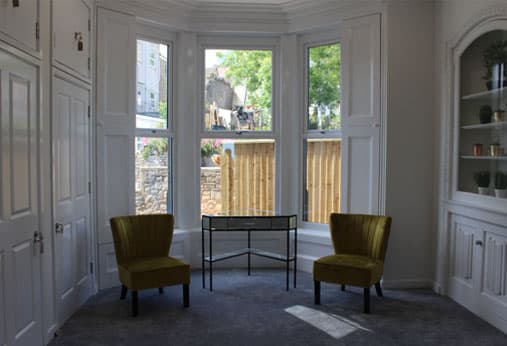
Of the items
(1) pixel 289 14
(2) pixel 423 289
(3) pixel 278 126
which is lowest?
(2) pixel 423 289

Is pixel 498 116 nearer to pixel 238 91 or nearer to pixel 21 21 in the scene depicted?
pixel 238 91

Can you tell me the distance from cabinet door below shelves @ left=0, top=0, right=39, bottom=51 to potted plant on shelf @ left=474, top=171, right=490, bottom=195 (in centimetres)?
352

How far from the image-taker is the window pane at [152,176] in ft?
15.4

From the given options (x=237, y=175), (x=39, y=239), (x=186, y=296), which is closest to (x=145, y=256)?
(x=186, y=296)

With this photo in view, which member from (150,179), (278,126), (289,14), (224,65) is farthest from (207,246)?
(289,14)

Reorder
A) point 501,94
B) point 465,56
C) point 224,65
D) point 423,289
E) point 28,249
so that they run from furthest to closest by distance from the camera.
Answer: point 224,65 → point 423,289 → point 465,56 → point 501,94 → point 28,249

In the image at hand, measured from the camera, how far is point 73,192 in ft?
11.9

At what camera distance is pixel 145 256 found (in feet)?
13.4

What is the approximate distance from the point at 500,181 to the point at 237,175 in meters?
2.72

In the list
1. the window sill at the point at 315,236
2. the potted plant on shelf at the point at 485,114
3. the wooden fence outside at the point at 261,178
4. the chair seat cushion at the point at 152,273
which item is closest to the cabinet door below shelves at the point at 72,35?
the chair seat cushion at the point at 152,273

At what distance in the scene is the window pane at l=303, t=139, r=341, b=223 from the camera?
193 inches

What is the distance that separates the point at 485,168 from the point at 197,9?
330 centimetres

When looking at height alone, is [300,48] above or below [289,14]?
below

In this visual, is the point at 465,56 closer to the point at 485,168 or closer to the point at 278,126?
the point at 485,168
